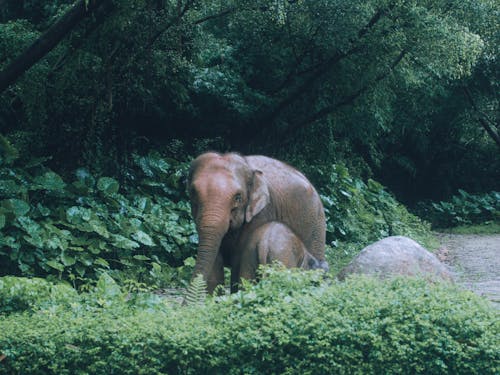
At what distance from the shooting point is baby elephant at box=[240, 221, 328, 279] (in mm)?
7453

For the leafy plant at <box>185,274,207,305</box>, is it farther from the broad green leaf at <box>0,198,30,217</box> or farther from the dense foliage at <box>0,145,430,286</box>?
A: the broad green leaf at <box>0,198,30,217</box>

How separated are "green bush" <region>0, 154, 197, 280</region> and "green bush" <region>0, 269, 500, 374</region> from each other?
480cm

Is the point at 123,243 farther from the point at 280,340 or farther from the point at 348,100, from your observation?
the point at 348,100

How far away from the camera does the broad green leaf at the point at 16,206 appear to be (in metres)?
10.6

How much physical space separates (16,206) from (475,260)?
911 cm

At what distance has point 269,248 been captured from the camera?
24.5 feet

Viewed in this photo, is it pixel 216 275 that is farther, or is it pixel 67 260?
pixel 67 260

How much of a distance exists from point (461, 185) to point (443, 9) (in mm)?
14149

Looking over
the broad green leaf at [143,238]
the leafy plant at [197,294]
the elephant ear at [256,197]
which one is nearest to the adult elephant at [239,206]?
the elephant ear at [256,197]

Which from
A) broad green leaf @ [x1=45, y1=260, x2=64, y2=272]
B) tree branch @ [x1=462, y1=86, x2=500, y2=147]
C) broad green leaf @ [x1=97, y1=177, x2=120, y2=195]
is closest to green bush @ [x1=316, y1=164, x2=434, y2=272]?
broad green leaf @ [x1=97, y1=177, x2=120, y2=195]

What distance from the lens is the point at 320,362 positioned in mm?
5348

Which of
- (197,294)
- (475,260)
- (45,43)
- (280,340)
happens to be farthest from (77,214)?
(475,260)

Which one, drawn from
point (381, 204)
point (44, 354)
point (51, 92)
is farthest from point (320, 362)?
point (381, 204)

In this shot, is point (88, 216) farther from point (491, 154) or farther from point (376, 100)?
point (491, 154)
